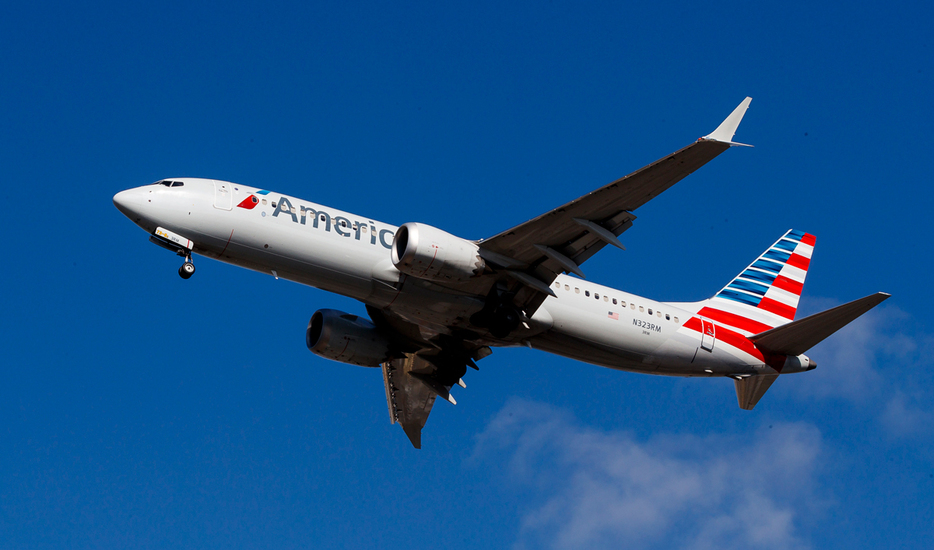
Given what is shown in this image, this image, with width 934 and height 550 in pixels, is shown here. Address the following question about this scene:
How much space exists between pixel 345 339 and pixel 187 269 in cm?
888

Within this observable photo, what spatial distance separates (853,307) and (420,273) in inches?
614

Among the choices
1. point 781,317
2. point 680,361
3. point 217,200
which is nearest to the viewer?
point 217,200

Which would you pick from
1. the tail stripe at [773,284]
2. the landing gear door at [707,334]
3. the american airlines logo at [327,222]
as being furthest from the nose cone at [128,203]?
the tail stripe at [773,284]

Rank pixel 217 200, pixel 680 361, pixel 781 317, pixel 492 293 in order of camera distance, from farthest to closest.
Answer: pixel 781 317, pixel 680 361, pixel 492 293, pixel 217 200

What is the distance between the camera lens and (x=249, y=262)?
27.6 m

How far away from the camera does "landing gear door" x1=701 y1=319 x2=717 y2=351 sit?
111 feet

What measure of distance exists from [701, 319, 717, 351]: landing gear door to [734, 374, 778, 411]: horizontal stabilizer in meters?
2.74

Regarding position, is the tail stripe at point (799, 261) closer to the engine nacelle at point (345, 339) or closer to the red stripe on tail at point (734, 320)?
the red stripe on tail at point (734, 320)

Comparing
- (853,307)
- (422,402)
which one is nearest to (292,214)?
(422,402)

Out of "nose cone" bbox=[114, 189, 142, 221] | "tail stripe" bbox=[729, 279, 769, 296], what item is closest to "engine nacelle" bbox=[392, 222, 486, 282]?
"nose cone" bbox=[114, 189, 142, 221]

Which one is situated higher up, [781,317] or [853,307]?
[781,317]

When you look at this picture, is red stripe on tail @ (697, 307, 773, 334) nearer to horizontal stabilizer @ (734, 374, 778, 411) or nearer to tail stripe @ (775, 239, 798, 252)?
horizontal stabilizer @ (734, 374, 778, 411)

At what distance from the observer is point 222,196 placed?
27406 millimetres

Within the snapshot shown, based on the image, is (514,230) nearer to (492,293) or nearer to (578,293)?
(492,293)
